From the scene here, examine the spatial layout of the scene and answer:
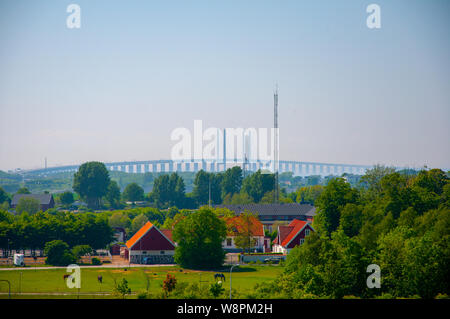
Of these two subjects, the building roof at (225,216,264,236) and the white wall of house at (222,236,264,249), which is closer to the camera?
the building roof at (225,216,264,236)

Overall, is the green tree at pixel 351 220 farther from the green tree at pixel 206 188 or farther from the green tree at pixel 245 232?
the green tree at pixel 206 188

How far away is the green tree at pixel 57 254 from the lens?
49.7 metres

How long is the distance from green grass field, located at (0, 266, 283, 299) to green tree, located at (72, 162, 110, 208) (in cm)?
6819

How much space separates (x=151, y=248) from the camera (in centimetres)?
5338

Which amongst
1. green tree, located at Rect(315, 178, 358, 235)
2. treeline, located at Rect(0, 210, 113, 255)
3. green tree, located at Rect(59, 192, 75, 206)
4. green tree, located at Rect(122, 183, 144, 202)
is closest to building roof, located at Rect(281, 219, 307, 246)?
green tree, located at Rect(315, 178, 358, 235)

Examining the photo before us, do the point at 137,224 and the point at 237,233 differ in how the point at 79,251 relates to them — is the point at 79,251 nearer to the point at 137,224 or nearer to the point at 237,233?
the point at 237,233

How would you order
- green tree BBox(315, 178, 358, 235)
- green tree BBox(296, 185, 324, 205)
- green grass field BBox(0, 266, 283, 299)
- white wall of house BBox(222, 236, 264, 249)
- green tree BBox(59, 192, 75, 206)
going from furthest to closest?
1. green tree BBox(59, 192, 75, 206)
2. green tree BBox(296, 185, 324, 205)
3. white wall of house BBox(222, 236, 264, 249)
4. green tree BBox(315, 178, 358, 235)
5. green grass field BBox(0, 266, 283, 299)

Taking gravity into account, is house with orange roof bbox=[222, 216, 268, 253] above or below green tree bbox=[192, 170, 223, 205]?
below

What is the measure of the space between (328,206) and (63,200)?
3061 inches

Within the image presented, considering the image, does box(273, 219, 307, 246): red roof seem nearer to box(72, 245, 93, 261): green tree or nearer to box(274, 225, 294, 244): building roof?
box(274, 225, 294, 244): building roof

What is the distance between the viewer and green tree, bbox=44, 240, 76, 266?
49.7m

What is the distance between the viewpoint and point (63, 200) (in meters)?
115
